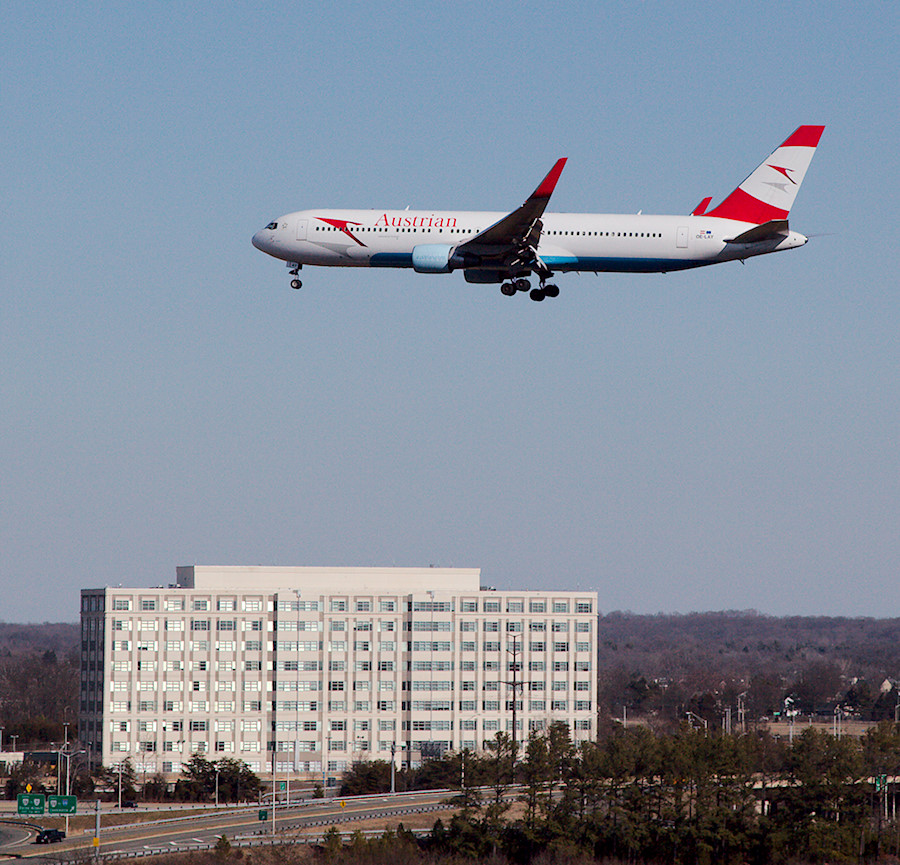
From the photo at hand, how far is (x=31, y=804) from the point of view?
403 feet

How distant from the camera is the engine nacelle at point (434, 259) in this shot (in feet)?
314

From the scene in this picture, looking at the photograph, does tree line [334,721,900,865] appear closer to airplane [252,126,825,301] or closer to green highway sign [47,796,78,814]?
green highway sign [47,796,78,814]

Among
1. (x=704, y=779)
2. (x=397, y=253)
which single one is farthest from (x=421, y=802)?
(x=397, y=253)

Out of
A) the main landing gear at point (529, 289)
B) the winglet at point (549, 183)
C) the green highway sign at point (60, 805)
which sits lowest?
the green highway sign at point (60, 805)

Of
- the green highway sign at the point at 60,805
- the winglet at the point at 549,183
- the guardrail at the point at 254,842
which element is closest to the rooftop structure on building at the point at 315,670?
the guardrail at the point at 254,842

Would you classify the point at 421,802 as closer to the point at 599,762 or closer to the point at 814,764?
the point at 599,762

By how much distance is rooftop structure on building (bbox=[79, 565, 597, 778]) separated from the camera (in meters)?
177

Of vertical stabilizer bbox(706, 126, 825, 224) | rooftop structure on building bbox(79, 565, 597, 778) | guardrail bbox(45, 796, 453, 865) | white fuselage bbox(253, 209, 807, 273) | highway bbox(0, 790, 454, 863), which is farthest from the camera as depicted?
rooftop structure on building bbox(79, 565, 597, 778)

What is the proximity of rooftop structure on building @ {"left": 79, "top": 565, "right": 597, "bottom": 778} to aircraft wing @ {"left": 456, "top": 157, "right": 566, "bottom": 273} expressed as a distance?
291 feet

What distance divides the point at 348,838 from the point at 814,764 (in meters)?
37.9

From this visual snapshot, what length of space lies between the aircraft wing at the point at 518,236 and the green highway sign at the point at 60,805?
196 ft

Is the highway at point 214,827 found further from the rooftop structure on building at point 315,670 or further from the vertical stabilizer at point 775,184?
the vertical stabilizer at point 775,184

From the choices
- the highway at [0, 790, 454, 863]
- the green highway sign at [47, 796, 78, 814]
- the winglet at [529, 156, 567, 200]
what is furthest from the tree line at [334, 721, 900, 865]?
the winglet at [529, 156, 567, 200]

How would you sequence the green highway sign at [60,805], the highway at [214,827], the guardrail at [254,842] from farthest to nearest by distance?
the green highway sign at [60,805]
the highway at [214,827]
the guardrail at [254,842]
